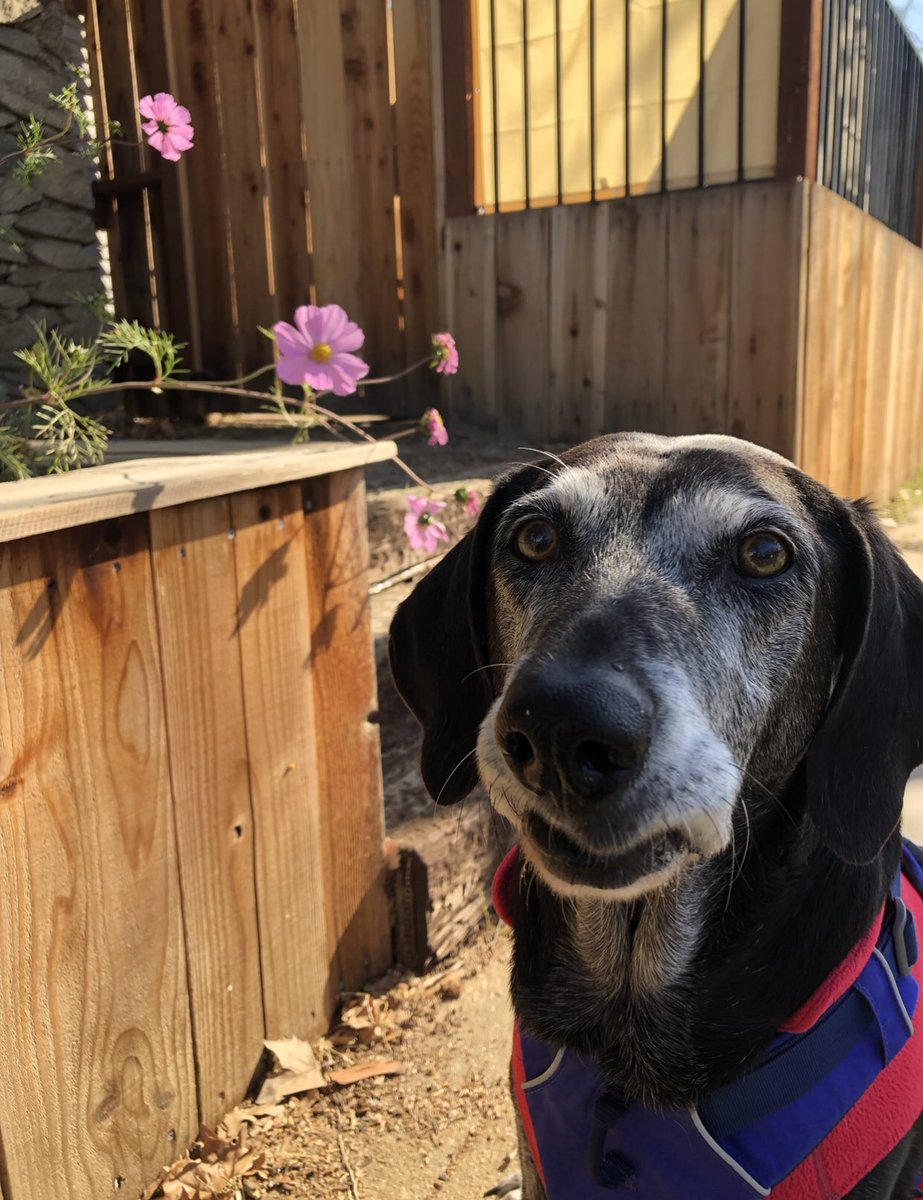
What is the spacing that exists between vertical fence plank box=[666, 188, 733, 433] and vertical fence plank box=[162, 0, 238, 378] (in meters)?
2.74

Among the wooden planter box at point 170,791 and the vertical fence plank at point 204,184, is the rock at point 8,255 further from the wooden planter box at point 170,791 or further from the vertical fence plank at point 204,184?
the wooden planter box at point 170,791

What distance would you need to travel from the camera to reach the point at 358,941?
314 cm

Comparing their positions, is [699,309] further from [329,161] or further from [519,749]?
[519,749]

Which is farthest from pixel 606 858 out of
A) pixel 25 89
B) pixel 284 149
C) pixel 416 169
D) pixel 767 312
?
pixel 25 89

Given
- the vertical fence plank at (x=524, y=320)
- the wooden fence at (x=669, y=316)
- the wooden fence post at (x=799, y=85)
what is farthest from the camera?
the vertical fence plank at (x=524, y=320)

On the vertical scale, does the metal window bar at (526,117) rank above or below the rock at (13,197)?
above

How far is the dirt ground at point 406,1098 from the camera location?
8.70 ft

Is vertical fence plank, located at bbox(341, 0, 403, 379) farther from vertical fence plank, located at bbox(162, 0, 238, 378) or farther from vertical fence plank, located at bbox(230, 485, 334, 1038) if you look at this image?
vertical fence plank, located at bbox(230, 485, 334, 1038)

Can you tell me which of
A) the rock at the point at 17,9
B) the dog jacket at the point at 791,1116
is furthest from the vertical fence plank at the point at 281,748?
the rock at the point at 17,9

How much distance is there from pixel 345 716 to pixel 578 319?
10.9 feet

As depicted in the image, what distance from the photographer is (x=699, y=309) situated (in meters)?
5.27

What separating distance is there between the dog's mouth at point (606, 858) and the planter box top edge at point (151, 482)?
1149 mm

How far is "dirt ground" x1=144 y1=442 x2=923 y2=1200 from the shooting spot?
265cm

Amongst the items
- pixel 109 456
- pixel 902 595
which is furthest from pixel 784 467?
pixel 109 456
